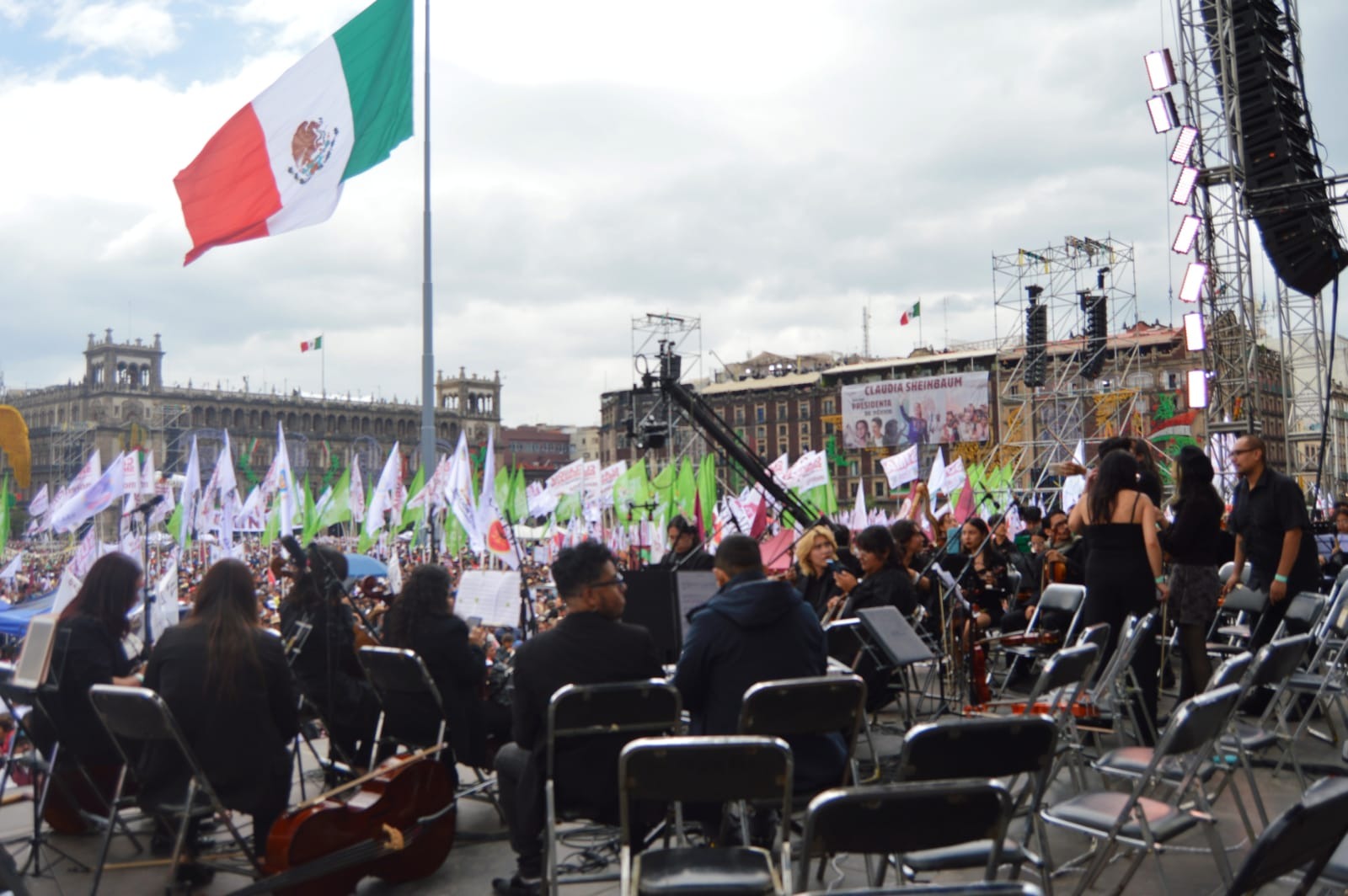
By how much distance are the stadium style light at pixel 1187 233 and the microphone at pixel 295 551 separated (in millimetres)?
13866

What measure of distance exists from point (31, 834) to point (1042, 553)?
7370mm

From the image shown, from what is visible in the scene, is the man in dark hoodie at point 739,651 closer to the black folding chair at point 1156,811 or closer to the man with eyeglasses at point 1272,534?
the black folding chair at point 1156,811

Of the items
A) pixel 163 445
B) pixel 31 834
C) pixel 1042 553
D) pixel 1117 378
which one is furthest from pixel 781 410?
pixel 31 834

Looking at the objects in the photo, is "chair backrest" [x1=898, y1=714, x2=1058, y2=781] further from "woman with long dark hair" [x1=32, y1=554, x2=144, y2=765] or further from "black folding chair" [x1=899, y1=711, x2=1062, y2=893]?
"woman with long dark hair" [x1=32, y1=554, x2=144, y2=765]

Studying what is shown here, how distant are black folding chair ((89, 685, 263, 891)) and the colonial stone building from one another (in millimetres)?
83783

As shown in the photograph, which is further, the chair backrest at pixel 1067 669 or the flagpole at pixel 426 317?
the flagpole at pixel 426 317

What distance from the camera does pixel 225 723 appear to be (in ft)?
14.3

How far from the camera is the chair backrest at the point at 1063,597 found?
6965 mm

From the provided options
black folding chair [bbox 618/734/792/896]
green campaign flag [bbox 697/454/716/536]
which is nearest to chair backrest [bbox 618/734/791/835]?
black folding chair [bbox 618/734/792/896]

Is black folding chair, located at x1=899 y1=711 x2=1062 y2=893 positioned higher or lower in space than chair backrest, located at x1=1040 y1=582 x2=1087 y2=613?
higher

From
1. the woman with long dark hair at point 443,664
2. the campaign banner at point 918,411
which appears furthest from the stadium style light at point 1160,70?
the campaign banner at point 918,411

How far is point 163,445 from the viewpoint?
91688 mm

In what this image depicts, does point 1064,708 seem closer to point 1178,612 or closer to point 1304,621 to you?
point 1178,612

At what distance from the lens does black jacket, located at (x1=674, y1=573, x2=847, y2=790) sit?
13.7ft
